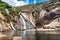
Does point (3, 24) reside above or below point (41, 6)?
below

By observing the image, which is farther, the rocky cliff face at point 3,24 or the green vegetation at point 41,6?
the green vegetation at point 41,6

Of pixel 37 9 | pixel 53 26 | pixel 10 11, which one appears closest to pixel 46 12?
pixel 37 9

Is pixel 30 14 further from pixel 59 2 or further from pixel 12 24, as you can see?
pixel 12 24

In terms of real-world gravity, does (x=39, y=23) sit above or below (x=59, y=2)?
below

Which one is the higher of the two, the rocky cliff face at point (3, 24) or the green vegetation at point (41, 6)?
the green vegetation at point (41, 6)

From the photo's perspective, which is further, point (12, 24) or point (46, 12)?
point (46, 12)

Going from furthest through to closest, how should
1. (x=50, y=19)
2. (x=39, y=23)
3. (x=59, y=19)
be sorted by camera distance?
(x=39, y=23)
(x=50, y=19)
(x=59, y=19)

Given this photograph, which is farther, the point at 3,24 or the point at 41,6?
the point at 41,6

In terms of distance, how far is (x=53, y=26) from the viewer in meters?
55.2

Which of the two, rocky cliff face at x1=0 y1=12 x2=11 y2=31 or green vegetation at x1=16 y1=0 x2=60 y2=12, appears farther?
green vegetation at x1=16 y1=0 x2=60 y2=12

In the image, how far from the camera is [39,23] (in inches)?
2702

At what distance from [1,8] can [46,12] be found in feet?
99.1

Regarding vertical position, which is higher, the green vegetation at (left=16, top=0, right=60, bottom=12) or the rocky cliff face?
the green vegetation at (left=16, top=0, right=60, bottom=12)

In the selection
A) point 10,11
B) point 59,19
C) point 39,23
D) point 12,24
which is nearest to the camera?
point 12,24
